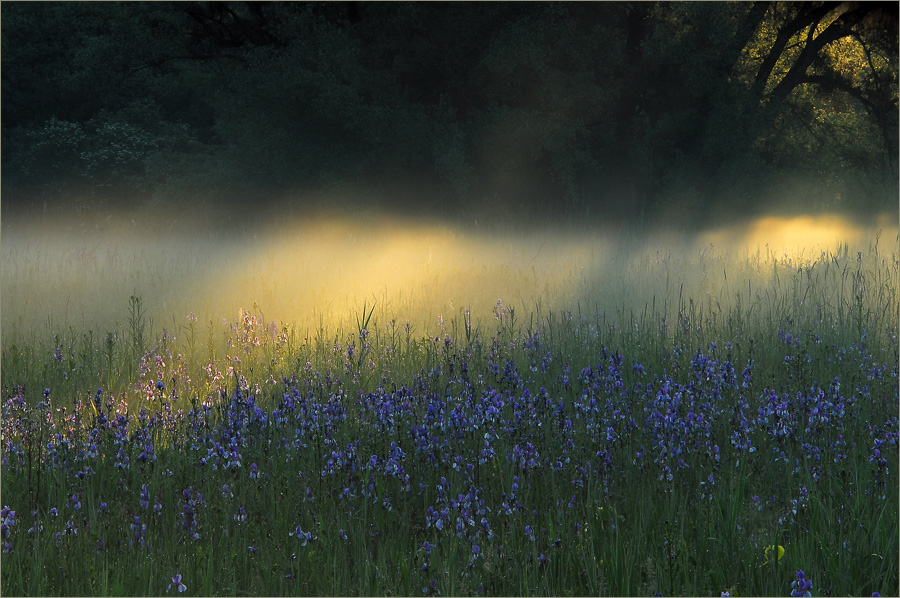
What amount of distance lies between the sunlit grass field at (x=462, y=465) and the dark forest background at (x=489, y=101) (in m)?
13.0

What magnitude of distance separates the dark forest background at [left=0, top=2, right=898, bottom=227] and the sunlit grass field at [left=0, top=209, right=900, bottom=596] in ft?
42.8

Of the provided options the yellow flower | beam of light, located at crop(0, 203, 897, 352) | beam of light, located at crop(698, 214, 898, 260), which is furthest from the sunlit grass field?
beam of light, located at crop(698, 214, 898, 260)

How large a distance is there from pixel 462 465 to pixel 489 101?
16.6m

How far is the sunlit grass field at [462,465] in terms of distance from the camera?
2451 millimetres

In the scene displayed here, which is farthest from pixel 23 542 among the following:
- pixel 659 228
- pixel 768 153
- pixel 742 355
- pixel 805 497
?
pixel 768 153

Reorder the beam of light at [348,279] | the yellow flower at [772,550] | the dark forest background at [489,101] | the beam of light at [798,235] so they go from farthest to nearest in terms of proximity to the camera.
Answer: the dark forest background at [489,101] < the beam of light at [798,235] < the beam of light at [348,279] < the yellow flower at [772,550]

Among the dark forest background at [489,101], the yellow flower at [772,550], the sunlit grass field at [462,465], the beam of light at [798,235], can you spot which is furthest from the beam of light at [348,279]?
the dark forest background at [489,101]

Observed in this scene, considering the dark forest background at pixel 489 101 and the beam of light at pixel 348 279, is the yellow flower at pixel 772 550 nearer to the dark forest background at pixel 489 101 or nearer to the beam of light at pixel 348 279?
the beam of light at pixel 348 279

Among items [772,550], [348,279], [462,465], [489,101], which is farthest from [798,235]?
[772,550]

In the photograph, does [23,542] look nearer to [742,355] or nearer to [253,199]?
[742,355]

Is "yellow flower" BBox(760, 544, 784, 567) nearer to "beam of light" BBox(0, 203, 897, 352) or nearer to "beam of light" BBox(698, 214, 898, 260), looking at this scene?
"beam of light" BBox(0, 203, 897, 352)

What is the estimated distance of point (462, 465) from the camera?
3.17 m

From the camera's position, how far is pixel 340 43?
17781 mm

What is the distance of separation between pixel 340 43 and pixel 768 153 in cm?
1077
